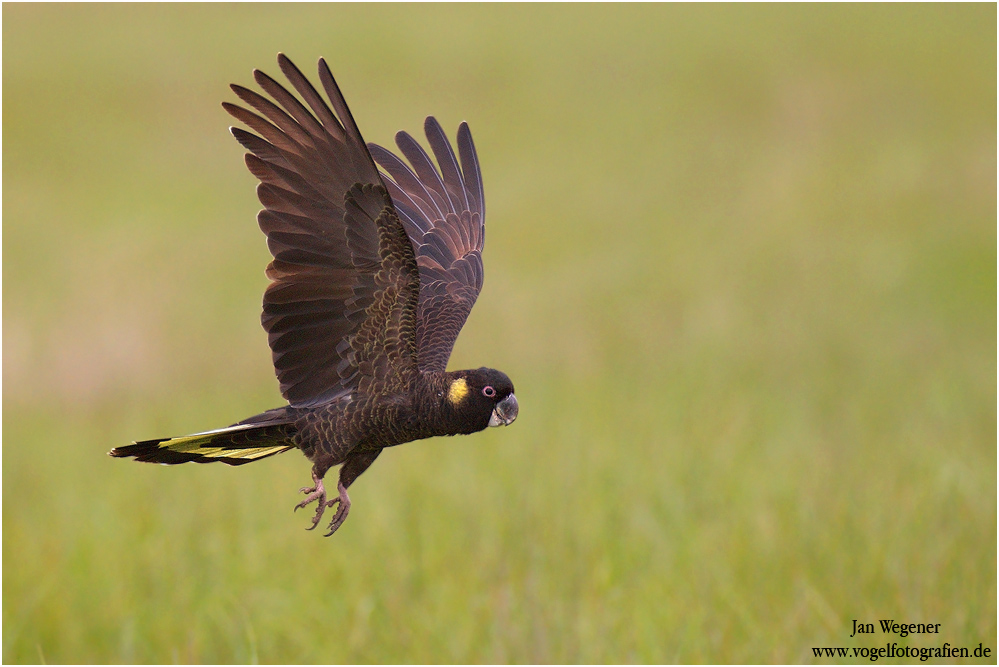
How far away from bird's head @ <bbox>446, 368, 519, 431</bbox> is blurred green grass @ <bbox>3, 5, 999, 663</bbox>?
2.63 m

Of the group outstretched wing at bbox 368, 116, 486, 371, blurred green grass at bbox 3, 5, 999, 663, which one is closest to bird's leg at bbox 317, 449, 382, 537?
outstretched wing at bbox 368, 116, 486, 371

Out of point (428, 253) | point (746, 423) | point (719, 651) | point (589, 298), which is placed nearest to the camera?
point (428, 253)

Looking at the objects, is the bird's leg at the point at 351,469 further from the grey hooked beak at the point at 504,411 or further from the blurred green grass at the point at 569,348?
the blurred green grass at the point at 569,348

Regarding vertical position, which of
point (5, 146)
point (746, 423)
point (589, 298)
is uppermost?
point (5, 146)

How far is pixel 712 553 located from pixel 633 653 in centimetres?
147

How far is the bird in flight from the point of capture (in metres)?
2.11

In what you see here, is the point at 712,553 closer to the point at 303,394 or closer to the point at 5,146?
the point at 303,394

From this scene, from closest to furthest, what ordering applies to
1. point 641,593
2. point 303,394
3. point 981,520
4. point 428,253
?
1. point 303,394
2. point 428,253
3. point 641,593
4. point 981,520

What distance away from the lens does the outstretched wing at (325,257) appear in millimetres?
2322

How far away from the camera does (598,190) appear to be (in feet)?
59.5

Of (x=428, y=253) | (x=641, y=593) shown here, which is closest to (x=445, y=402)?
(x=428, y=253)

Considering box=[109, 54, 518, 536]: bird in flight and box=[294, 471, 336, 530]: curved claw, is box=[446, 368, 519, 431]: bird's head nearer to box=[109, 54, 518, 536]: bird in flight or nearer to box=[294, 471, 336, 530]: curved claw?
box=[109, 54, 518, 536]: bird in flight

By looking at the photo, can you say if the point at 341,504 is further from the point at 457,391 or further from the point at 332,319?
the point at 332,319

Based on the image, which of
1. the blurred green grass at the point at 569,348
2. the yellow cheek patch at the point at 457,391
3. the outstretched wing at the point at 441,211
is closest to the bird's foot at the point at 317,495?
the yellow cheek patch at the point at 457,391
